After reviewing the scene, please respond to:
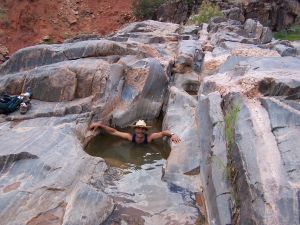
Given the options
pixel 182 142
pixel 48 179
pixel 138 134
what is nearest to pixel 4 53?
pixel 138 134

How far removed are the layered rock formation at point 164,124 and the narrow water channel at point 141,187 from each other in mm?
187

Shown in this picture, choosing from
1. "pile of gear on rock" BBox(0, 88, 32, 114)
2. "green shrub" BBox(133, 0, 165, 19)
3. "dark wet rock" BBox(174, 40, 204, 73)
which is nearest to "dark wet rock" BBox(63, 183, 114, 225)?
"pile of gear on rock" BBox(0, 88, 32, 114)

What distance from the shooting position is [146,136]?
28.7 feet

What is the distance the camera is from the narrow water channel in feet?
19.5

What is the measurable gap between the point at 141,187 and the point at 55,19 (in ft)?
70.7

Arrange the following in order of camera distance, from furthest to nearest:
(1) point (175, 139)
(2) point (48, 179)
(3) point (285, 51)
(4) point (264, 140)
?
1. (3) point (285, 51)
2. (1) point (175, 139)
3. (2) point (48, 179)
4. (4) point (264, 140)

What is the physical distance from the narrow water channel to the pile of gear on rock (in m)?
1.81

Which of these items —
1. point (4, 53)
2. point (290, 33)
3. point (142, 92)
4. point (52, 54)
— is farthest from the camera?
point (290, 33)

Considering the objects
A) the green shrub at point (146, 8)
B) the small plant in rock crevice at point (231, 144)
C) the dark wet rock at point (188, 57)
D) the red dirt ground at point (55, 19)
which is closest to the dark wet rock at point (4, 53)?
the red dirt ground at point (55, 19)

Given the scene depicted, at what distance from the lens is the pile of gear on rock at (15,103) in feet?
30.2

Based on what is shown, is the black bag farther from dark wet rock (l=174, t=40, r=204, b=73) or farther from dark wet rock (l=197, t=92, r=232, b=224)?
dark wet rock (l=174, t=40, r=204, b=73)

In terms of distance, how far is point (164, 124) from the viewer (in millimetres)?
9234

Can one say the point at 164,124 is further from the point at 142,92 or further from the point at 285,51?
the point at 285,51

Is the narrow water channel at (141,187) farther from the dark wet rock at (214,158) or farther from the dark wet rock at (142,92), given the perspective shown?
the dark wet rock at (142,92)
